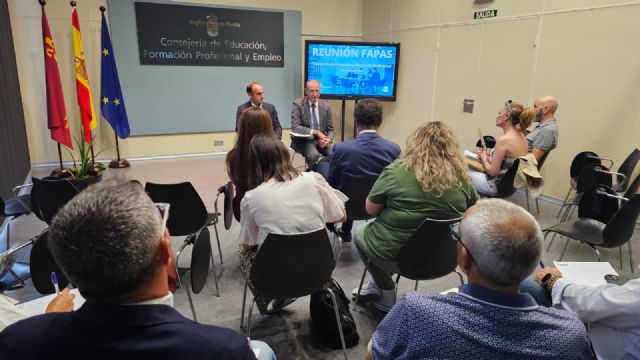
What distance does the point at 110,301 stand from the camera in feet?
2.91

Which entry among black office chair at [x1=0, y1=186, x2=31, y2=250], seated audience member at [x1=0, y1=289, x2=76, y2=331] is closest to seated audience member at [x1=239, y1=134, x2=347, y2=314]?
seated audience member at [x1=0, y1=289, x2=76, y2=331]

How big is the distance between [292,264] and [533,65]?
427 cm

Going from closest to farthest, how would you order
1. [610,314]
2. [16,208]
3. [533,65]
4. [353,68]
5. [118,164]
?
[610,314] → [16,208] → [533,65] → [118,164] → [353,68]

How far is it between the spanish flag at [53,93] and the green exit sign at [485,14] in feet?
18.3

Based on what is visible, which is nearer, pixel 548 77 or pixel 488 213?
pixel 488 213

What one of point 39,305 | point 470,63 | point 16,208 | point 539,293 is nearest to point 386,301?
point 539,293

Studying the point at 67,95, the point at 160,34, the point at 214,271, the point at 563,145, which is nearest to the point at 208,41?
the point at 160,34

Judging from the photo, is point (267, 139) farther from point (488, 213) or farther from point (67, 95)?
point (67, 95)

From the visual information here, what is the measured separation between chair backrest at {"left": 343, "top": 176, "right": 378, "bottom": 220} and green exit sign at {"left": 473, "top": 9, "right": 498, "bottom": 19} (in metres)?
3.51

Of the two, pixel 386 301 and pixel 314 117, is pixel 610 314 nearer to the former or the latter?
pixel 386 301

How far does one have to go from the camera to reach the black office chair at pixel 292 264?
1.92 m

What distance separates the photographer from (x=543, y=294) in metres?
1.90

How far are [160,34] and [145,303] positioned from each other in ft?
20.9

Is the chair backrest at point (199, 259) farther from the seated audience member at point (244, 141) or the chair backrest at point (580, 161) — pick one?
the chair backrest at point (580, 161)
